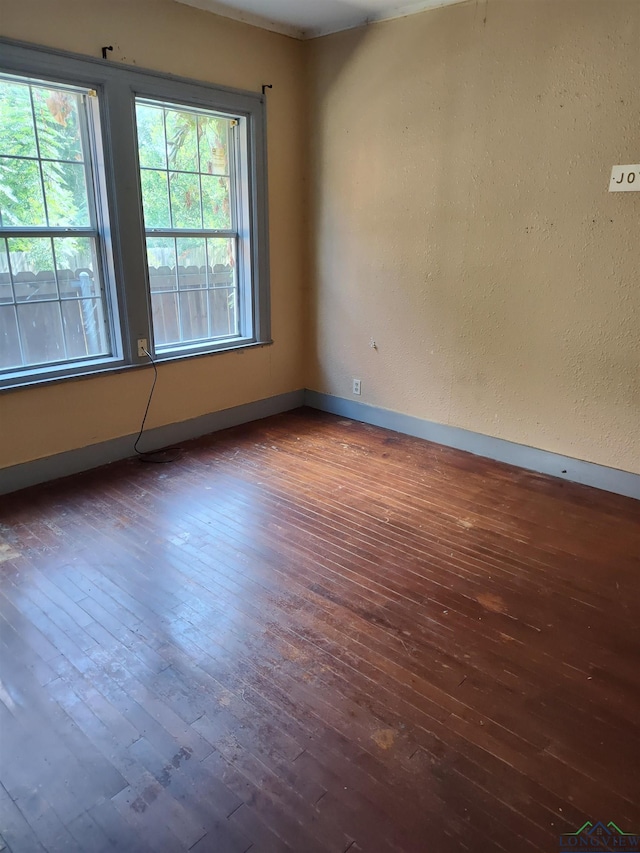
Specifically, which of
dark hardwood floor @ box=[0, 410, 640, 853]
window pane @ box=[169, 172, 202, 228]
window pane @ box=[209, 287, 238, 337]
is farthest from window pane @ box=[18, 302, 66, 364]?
window pane @ box=[209, 287, 238, 337]

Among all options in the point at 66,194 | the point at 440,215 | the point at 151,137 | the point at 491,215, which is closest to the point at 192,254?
the point at 151,137

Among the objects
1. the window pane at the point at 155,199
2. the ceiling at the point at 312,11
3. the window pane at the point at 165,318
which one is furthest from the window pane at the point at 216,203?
the ceiling at the point at 312,11

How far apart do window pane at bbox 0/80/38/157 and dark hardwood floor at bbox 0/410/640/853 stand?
1843 mm

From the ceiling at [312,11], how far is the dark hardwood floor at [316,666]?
294 centimetres

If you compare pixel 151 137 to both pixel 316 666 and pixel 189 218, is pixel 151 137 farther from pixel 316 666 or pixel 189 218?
pixel 316 666

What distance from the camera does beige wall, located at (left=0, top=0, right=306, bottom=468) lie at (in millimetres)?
3027

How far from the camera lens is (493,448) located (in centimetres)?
374

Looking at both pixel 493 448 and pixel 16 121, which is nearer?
pixel 16 121

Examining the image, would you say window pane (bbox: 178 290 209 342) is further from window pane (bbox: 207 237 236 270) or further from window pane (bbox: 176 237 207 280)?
window pane (bbox: 207 237 236 270)

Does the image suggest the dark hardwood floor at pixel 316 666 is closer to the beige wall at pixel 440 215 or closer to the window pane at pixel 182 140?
the beige wall at pixel 440 215

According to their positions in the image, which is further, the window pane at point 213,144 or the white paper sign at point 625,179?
the window pane at point 213,144

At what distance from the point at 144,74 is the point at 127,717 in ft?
10.9

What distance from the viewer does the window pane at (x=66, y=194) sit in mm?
3082

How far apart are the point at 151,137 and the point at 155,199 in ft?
1.17
